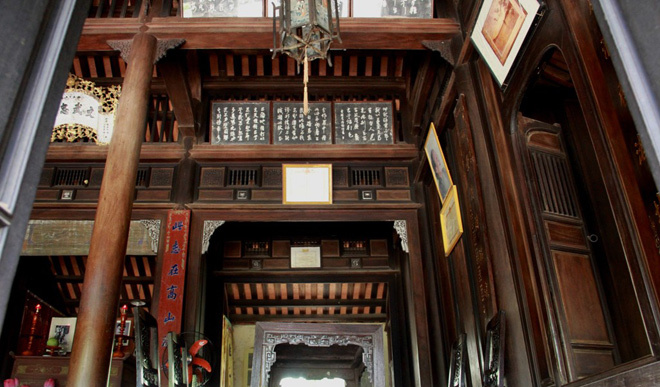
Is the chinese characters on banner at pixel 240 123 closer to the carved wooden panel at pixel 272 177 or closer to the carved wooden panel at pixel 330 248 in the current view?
the carved wooden panel at pixel 272 177

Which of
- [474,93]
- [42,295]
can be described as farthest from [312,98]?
[42,295]

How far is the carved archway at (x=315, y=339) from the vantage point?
6328 millimetres

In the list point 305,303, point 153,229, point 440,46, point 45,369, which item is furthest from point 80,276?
point 440,46

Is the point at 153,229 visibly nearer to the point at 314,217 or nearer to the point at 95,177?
the point at 95,177

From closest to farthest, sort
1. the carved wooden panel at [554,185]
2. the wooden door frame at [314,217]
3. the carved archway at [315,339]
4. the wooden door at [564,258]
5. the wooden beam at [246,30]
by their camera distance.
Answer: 1. the wooden door at [564,258]
2. the carved wooden panel at [554,185]
3. the wooden beam at [246,30]
4. the wooden door frame at [314,217]
5. the carved archway at [315,339]

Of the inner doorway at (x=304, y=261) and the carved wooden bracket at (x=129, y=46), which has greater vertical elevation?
the carved wooden bracket at (x=129, y=46)

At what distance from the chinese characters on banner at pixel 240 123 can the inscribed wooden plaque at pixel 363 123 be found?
0.85 metres

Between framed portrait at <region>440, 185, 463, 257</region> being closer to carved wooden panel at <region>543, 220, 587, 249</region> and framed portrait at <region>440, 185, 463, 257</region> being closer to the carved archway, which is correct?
carved wooden panel at <region>543, 220, 587, 249</region>

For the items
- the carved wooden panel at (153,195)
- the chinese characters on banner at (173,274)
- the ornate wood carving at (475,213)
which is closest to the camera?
the ornate wood carving at (475,213)

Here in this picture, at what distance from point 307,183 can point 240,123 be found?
107cm

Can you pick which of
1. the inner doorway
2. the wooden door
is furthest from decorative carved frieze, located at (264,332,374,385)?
the wooden door

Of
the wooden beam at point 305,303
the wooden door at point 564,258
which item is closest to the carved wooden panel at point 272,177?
the wooden beam at point 305,303

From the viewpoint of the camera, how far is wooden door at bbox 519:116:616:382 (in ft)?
9.35

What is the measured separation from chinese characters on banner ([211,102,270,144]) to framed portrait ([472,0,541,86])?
285 centimetres
